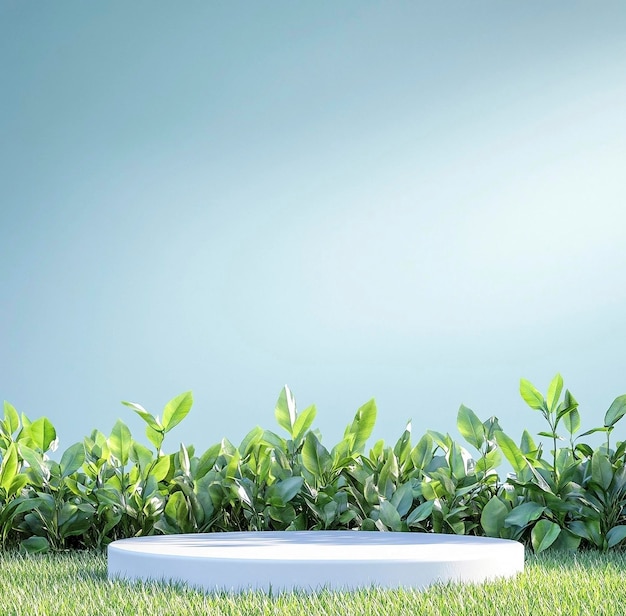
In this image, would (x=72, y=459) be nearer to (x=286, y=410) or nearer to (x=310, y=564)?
(x=286, y=410)

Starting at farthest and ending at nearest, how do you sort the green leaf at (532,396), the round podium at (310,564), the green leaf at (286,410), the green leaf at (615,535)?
the green leaf at (286,410) < the green leaf at (532,396) < the green leaf at (615,535) < the round podium at (310,564)

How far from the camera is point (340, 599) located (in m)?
2.02

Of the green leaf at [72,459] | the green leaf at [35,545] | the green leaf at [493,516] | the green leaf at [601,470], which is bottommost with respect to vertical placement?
the green leaf at [493,516]

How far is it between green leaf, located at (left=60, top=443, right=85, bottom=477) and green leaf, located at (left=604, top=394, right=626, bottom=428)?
249 cm

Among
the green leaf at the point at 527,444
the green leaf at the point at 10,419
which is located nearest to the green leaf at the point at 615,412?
the green leaf at the point at 527,444

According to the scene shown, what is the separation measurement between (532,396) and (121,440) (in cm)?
193

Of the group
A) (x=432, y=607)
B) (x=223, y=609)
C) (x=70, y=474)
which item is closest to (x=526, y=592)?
(x=432, y=607)

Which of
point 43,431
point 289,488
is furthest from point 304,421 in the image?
point 43,431

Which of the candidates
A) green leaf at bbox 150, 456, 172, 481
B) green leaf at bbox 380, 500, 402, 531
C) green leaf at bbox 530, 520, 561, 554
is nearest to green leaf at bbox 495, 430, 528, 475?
green leaf at bbox 530, 520, 561, 554

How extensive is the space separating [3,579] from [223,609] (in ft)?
3.82

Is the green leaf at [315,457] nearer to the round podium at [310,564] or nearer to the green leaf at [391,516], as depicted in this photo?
the green leaf at [391,516]

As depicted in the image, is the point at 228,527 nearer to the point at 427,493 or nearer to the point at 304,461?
the point at 304,461

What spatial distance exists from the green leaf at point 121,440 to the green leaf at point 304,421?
2.58 ft

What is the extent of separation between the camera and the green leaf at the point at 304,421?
140 inches
